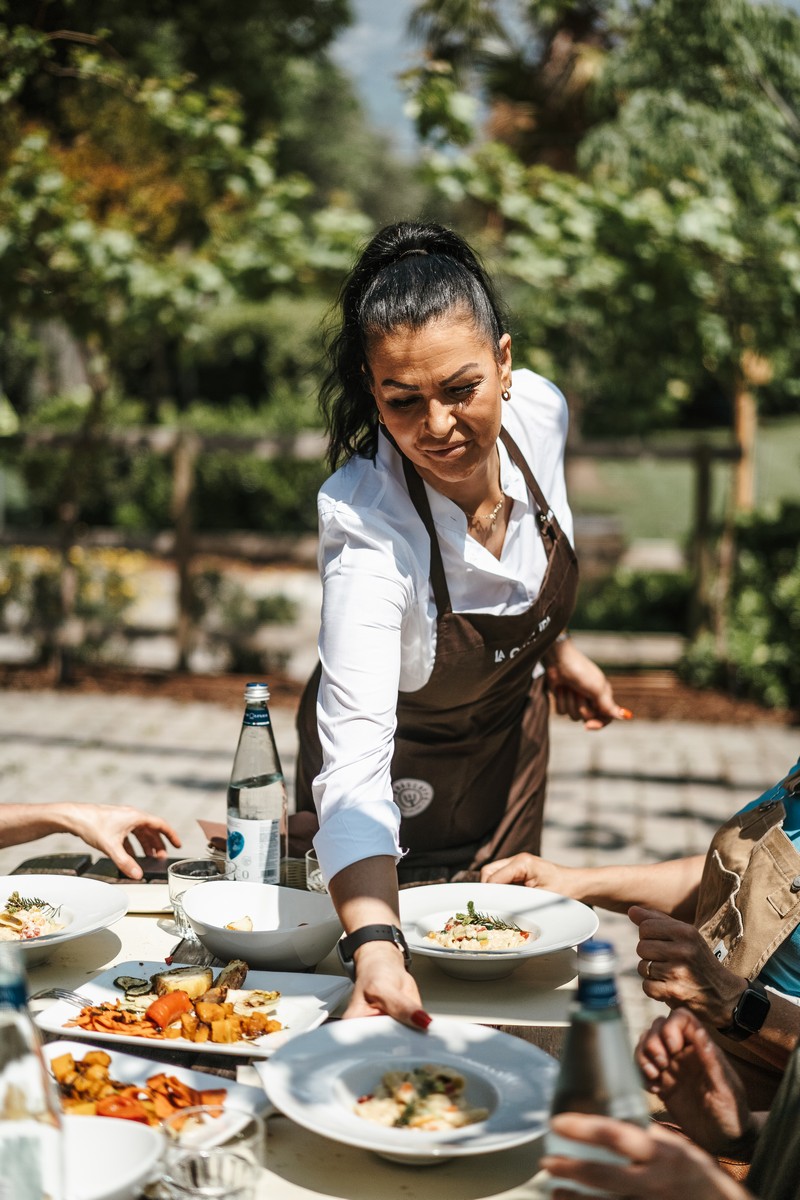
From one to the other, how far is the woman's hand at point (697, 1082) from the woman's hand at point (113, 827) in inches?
42.0

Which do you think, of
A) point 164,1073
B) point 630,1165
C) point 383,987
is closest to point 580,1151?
point 630,1165

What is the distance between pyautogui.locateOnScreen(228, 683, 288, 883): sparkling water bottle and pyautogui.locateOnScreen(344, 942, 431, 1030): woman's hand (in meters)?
0.47

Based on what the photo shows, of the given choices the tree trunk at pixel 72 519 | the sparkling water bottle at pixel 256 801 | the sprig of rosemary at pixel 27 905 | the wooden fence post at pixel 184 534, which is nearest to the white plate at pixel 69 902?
the sprig of rosemary at pixel 27 905

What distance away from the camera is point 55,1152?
128 centimetres

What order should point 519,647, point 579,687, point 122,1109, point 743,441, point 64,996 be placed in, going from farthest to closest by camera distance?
1. point 743,441
2. point 579,687
3. point 519,647
4. point 64,996
5. point 122,1109

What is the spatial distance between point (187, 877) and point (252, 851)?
0.40ft

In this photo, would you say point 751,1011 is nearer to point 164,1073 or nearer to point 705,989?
point 705,989

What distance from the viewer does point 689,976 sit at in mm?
1965

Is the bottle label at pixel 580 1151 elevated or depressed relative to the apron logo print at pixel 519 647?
depressed

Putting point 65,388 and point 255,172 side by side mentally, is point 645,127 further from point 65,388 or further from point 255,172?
point 65,388

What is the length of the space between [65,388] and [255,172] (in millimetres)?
8837

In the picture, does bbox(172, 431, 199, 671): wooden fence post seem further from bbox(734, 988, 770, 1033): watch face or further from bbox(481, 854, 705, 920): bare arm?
bbox(734, 988, 770, 1033): watch face

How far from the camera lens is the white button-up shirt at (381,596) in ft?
6.43

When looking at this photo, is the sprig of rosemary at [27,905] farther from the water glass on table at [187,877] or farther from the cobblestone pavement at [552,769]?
the cobblestone pavement at [552,769]
